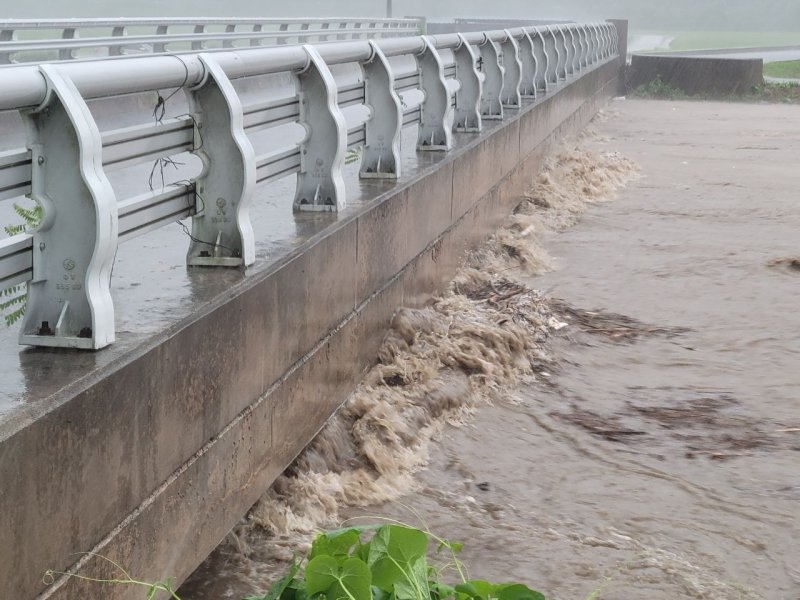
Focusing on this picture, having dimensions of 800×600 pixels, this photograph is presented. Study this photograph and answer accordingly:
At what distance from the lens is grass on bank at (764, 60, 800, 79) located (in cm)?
4622

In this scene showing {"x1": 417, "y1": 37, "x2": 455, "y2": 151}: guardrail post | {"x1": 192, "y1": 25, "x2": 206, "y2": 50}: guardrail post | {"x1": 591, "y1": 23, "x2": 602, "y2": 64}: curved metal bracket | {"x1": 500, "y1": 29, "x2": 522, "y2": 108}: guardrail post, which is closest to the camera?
{"x1": 417, "y1": 37, "x2": 455, "y2": 151}: guardrail post

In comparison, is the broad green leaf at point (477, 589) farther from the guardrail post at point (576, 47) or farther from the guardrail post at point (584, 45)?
the guardrail post at point (584, 45)

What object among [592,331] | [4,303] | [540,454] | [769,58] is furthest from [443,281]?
[769,58]

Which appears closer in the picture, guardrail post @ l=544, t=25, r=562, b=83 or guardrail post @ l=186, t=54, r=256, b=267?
guardrail post @ l=186, t=54, r=256, b=267

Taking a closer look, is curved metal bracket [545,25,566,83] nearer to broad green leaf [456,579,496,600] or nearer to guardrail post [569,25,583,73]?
guardrail post [569,25,583,73]

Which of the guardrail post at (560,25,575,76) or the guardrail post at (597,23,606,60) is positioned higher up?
the guardrail post at (560,25,575,76)

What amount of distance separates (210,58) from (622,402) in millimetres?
3479

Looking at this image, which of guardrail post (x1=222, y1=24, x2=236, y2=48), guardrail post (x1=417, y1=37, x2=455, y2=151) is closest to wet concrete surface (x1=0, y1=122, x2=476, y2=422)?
guardrail post (x1=417, y1=37, x2=455, y2=151)

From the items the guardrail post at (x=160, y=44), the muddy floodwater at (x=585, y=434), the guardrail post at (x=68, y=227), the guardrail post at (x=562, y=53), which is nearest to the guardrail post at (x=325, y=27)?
the guardrail post at (x=160, y=44)

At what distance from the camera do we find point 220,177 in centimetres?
532

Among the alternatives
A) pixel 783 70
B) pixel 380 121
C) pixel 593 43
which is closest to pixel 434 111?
pixel 380 121

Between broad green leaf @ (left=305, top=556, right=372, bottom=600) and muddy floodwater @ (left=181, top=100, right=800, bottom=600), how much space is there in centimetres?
121

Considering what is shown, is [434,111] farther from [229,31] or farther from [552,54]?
[229,31]

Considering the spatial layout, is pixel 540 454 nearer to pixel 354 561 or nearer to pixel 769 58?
pixel 354 561
